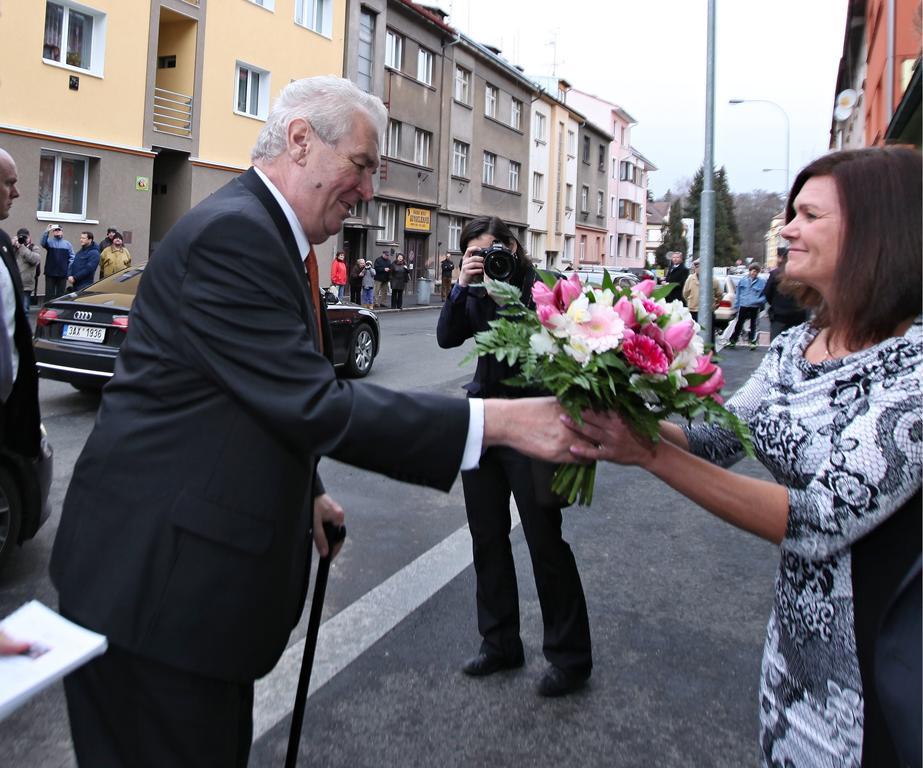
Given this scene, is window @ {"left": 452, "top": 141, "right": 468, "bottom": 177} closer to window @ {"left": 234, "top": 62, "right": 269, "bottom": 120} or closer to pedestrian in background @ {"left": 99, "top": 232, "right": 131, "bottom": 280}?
window @ {"left": 234, "top": 62, "right": 269, "bottom": 120}

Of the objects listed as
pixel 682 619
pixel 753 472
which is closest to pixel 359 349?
pixel 753 472

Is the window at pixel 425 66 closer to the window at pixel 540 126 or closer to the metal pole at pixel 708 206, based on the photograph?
the window at pixel 540 126

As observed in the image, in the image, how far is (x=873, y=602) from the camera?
166 cm

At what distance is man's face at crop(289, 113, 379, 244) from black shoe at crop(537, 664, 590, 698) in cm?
213

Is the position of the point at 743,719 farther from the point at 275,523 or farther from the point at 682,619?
the point at 275,523

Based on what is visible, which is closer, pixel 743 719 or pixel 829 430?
pixel 829 430

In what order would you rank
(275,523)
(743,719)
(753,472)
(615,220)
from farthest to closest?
(615,220) < (753,472) < (743,719) < (275,523)

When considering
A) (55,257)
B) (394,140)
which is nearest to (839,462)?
(55,257)

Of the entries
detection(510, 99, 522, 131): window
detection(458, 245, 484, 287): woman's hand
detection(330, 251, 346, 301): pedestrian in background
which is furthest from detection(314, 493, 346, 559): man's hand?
detection(510, 99, 522, 131): window

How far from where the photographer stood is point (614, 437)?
1.89 metres

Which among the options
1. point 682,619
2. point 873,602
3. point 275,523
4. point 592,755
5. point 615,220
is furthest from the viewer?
point 615,220

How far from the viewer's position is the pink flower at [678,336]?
6.17ft

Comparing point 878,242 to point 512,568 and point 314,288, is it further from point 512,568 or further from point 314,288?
point 512,568

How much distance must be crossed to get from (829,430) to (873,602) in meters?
0.34
